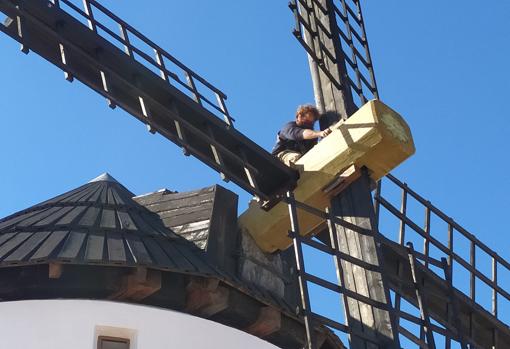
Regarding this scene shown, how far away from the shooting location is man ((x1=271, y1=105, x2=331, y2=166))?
28.2 ft

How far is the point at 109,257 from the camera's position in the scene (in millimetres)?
7531

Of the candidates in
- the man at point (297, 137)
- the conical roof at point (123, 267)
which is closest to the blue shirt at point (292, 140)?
the man at point (297, 137)

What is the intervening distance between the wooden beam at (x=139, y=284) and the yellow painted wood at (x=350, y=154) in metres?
1.29

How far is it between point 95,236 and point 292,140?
184 cm

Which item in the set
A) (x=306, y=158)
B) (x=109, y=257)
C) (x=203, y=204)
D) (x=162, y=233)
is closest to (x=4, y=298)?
(x=109, y=257)

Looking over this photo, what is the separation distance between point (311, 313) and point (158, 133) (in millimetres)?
2036

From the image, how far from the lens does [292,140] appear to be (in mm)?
8719

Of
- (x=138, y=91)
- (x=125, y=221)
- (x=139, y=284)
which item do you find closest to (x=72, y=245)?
(x=139, y=284)

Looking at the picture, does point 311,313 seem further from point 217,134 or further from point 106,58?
point 106,58

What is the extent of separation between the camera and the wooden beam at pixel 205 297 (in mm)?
7781

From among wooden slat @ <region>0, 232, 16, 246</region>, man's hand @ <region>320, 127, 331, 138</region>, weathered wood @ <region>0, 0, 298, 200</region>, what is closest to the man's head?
man's hand @ <region>320, 127, 331, 138</region>

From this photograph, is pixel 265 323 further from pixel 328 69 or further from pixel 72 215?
pixel 328 69

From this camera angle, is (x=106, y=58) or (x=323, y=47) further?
(x=323, y=47)

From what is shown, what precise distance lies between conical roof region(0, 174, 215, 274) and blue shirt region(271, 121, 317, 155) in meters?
1.16
